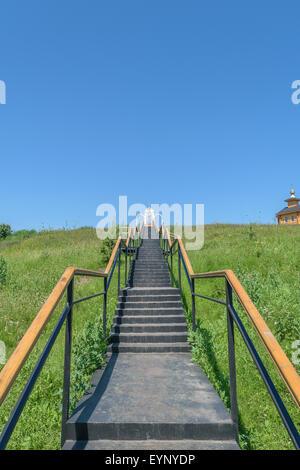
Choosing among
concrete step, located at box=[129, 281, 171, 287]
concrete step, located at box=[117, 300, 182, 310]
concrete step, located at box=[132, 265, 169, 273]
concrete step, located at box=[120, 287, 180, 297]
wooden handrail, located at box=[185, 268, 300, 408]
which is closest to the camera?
wooden handrail, located at box=[185, 268, 300, 408]

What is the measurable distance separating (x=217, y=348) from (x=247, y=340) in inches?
112

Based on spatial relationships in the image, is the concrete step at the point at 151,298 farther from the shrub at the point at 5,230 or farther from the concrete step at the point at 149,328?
the shrub at the point at 5,230

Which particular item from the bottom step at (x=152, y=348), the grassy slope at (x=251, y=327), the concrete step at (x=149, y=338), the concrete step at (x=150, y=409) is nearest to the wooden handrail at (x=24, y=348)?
the concrete step at (x=150, y=409)

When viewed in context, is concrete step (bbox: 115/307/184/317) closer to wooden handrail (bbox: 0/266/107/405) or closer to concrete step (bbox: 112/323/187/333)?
concrete step (bbox: 112/323/187/333)

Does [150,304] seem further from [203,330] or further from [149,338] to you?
[203,330]

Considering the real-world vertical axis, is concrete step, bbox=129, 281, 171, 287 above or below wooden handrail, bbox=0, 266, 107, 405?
below

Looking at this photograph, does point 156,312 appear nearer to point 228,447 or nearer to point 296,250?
point 228,447

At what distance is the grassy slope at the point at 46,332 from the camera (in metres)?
3.11

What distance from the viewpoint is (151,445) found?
242 cm

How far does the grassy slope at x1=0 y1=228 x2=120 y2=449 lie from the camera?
10.2ft

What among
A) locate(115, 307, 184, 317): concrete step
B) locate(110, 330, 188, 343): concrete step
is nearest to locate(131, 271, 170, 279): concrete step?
locate(115, 307, 184, 317): concrete step

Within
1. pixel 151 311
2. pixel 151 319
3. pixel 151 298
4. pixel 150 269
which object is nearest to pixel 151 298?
pixel 151 298

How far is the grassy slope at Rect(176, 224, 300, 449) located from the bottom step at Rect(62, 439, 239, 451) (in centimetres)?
42

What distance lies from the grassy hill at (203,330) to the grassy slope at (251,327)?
11 mm
